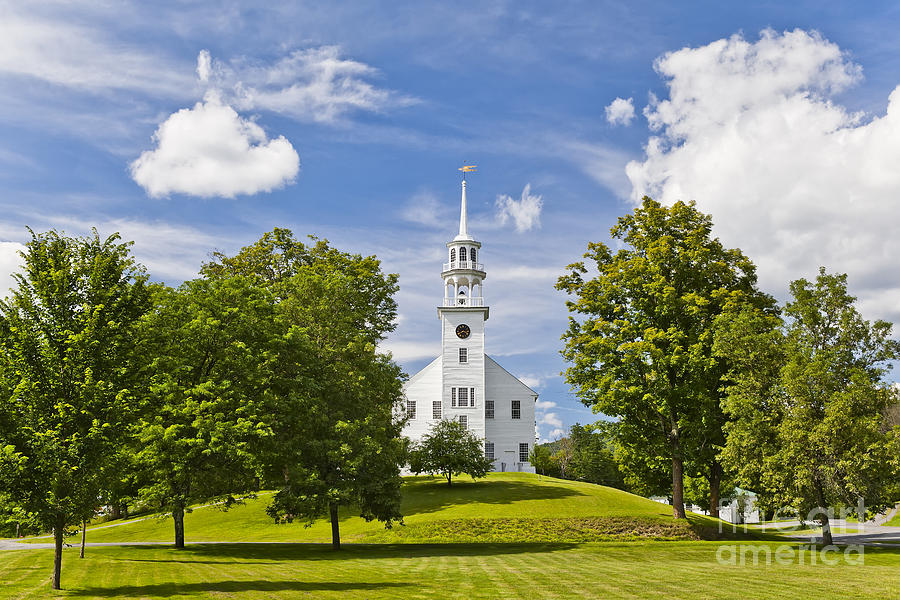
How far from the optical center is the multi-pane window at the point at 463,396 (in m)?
63.7

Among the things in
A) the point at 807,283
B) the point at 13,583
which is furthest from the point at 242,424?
the point at 807,283

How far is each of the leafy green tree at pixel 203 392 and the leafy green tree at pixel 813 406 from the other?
20658 mm

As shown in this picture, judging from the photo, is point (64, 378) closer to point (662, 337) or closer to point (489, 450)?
point (662, 337)

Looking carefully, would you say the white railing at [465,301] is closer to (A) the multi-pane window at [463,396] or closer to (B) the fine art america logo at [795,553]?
(A) the multi-pane window at [463,396]

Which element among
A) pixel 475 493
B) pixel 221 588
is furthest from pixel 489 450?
pixel 221 588

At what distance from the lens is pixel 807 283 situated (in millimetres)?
30953

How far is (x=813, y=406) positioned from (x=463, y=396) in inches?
1502

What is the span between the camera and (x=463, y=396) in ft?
210

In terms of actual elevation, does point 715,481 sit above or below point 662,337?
below

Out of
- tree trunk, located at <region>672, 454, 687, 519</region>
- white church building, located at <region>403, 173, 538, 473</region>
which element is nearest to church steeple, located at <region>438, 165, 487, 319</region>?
white church building, located at <region>403, 173, 538, 473</region>

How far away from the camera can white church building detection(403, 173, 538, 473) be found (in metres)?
63.9

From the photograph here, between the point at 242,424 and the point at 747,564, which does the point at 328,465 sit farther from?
the point at 747,564

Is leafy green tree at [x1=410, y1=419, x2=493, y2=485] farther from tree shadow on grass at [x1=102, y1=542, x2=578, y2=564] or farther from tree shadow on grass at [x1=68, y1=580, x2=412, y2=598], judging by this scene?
tree shadow on grass at [x1=68, y1=580, x2=412, y2=598]

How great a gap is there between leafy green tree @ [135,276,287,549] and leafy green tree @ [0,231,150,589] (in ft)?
15.0
